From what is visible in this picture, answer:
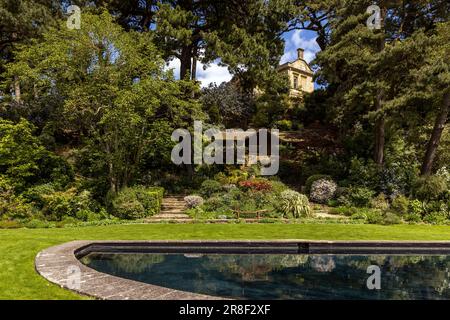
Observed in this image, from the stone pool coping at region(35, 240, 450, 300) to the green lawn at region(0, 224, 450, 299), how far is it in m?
0.32

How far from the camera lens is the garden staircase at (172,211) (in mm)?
14300

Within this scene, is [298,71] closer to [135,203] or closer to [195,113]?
[195,113]

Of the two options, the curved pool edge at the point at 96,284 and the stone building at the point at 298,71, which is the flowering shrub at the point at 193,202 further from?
the stone building at the point at 298,71

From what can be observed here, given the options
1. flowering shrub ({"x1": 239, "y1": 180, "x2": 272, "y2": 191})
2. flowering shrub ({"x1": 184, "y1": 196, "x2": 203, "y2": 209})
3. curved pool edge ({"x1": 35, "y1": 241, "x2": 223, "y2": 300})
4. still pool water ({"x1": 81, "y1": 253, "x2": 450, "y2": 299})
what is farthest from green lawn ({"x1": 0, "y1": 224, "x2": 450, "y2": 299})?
flowering shrub ({"x1": 239, "y1": 180, "x2": 272, "y2": 191})

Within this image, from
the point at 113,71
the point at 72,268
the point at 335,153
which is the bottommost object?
the point at 72,268

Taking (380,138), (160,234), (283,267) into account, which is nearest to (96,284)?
(283,267)

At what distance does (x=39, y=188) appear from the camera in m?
15.6

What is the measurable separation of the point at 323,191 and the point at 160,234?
381 inches

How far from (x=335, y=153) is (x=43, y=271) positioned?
766 inches

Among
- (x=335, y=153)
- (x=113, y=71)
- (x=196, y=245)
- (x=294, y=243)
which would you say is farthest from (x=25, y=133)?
(x=335, y=153)

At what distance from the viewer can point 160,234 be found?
10.8 m

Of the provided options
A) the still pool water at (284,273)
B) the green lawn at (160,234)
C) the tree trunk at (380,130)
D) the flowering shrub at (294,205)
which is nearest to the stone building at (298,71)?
the tree trunk at (380,130)

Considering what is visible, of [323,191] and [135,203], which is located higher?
[323,191]

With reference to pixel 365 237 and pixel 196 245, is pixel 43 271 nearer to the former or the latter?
pixel 196 245
